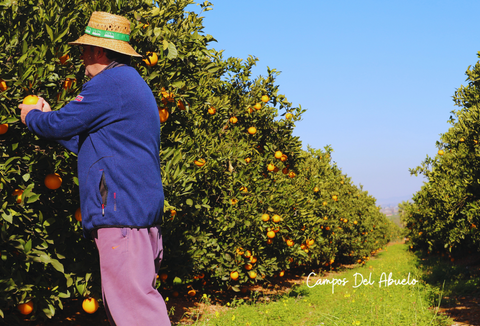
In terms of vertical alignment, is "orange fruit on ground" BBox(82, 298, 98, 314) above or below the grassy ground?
Answer: above

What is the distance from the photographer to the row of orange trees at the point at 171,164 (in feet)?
9.09

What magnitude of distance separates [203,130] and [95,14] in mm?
3808

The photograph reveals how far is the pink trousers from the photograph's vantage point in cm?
205

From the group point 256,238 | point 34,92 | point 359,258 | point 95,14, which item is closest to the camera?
point 95,14

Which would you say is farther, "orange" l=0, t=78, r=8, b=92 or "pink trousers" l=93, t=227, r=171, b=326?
"orange" l=0, t=78, r=8, b=92

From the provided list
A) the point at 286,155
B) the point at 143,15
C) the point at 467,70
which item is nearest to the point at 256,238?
the point at 286,155

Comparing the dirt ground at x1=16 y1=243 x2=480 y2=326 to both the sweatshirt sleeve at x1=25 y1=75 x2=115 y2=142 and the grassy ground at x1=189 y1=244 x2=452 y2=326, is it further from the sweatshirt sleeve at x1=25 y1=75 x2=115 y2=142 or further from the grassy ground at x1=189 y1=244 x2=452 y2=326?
the sweatshirt sleeve at x1=25 y1=75 x2=115 y2=142

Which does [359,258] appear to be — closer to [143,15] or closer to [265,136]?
[265,136]

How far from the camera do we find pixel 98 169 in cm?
210

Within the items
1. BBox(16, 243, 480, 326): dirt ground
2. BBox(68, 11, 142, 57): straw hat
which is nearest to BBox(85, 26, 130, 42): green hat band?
BBox(68, 11, 142, 57): straw hat

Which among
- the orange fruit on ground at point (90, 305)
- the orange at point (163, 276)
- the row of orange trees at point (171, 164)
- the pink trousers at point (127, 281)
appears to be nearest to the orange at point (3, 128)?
the row of orange trees at point (171, 164)

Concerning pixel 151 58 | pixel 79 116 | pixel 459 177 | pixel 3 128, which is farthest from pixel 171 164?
pixel 459 177

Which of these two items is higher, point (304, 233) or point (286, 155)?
point (286, 155)

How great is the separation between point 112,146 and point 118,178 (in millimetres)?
188
